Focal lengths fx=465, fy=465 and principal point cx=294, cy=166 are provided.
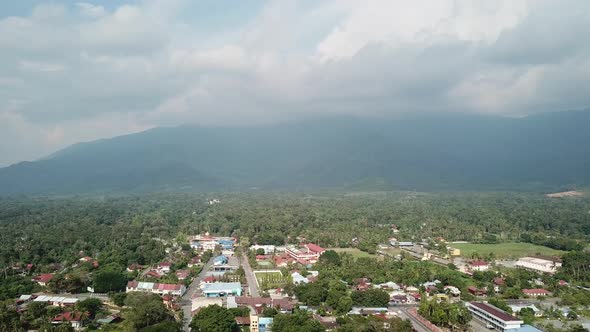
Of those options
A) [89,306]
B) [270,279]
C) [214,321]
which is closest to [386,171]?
[270,279]

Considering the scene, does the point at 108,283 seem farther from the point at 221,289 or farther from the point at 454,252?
the point at 454,252

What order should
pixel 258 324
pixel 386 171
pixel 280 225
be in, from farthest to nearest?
pixel 386 171 → pixel 280 225 → pixel 258 324

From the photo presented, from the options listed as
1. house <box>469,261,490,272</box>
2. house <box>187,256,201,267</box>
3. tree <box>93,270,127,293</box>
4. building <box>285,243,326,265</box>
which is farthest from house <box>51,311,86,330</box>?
house <box>469,261,490,272</box>

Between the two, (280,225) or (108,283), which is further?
(280,225)

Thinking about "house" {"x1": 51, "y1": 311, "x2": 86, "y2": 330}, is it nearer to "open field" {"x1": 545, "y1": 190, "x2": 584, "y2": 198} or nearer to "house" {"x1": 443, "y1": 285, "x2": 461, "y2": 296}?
"house" {"x1": 443, "y1": 285, "x2": 461, "y2": 296}

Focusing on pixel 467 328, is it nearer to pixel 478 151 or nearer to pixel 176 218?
pixel 176 218

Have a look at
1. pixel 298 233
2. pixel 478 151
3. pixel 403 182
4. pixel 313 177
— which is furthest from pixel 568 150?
pixel 298 233

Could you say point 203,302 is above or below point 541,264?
above
